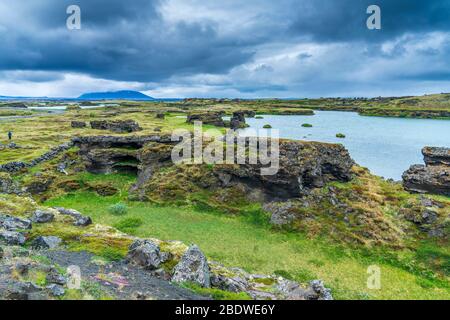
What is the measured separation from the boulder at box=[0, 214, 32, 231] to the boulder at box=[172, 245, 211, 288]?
642 inches

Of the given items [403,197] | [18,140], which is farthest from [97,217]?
[18,140]

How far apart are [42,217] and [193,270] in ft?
63.3

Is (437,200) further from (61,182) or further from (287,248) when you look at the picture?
(61,182)

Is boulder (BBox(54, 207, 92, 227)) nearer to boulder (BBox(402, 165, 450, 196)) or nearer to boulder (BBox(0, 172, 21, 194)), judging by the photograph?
boulder (BBox(0, 172, 21, 194))

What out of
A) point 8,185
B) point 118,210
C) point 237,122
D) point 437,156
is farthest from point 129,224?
point 237,122

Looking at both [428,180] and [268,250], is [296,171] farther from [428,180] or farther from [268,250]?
[428,180]

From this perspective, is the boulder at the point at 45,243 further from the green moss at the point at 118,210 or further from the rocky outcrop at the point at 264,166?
the rocky outcrop at the point at 264,166

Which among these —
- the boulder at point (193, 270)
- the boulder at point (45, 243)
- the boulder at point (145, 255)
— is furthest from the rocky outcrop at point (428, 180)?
the boulder at point (45, 243)

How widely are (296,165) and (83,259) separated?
95.6 ft

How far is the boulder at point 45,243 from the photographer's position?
90.5 feet

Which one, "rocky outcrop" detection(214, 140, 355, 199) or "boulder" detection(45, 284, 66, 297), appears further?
"rocky outcrop" detection(214, 140, 355, 199)

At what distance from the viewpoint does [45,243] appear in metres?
27.9

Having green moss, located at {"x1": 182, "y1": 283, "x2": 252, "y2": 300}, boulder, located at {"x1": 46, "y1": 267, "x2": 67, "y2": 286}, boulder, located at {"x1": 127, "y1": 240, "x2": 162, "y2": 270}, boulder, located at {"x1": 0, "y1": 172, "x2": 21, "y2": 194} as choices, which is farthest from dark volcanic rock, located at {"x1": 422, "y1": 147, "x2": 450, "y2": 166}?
boulder, located at {"x1": 0, "y1": 172, "x2": 21, "y2": 194}

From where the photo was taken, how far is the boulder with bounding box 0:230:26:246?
26.9 metres
